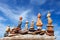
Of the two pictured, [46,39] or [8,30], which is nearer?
[46,39]

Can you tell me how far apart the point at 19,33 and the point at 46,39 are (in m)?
→ 3.10

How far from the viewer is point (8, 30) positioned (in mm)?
21344

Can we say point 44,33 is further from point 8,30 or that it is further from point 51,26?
point 8,30

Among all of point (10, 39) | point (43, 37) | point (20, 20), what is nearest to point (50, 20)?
point (43, 37)

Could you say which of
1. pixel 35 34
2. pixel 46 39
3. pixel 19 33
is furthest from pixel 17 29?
pixel 46 39

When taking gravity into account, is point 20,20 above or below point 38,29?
above

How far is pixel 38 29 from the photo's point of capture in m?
19.9

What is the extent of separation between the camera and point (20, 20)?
806 inches

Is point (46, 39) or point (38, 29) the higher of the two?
point (38, 29)

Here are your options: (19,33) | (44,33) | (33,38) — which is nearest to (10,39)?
(19,33)

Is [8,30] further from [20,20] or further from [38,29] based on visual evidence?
[38,29]

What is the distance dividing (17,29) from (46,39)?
3414mm

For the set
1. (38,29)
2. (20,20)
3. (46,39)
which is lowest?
(46,39)

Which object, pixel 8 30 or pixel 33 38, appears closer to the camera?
pixel 33 38
